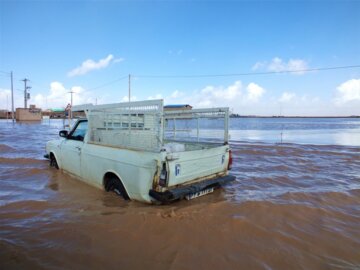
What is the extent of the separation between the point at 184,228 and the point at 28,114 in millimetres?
61491

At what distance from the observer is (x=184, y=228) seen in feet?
12.6

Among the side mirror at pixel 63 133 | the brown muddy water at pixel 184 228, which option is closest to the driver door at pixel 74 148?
the side mirror at pixel 63 133

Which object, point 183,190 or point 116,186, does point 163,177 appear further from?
point 116,186

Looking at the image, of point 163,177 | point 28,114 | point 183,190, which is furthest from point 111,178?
point 28,114

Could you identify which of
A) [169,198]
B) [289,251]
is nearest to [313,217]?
[289,251]

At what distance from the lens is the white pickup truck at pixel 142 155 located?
4.07 m

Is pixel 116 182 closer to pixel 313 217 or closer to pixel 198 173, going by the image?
pixel 198 173

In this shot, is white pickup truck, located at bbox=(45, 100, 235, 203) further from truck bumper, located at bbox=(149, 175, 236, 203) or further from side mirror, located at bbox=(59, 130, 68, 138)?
side mirror, located at bbox=(59, 130, 68, 138)

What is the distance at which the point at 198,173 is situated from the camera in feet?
15.5

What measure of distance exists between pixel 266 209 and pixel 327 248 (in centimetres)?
145

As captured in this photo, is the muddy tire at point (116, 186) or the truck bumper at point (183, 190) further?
the muddy tire at point (116, 186)

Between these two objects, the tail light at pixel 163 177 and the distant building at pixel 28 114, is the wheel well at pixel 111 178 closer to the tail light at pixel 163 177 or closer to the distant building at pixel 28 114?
the tail light at pixel 163 177

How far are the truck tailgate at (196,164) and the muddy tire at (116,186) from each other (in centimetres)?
107

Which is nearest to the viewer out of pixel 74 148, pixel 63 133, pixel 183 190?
pixel 183 190
